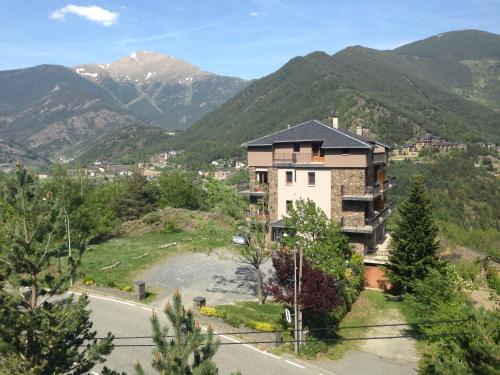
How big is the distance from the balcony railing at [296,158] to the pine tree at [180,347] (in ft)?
94.0

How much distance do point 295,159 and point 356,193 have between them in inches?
251

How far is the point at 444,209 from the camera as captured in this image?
94750 mm

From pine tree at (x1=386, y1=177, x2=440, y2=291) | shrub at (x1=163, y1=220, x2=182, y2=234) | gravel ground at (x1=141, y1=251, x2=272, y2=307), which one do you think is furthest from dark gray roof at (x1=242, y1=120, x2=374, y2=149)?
shrub at (x1=163, y1=220, x2=182, y2=234)

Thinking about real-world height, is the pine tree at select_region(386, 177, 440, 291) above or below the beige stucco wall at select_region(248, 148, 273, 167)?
below

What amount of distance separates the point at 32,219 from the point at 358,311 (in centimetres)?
2219

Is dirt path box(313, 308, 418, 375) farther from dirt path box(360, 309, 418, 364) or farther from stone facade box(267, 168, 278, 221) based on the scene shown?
stone facade box(267, 168, 278, 221)

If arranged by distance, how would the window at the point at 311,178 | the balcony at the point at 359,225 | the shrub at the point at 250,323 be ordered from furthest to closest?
the window at the point at 311,178, the balcony at the point at 359,225, the shrub at the point at 250,323

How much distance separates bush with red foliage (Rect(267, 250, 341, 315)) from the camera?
20672 mm

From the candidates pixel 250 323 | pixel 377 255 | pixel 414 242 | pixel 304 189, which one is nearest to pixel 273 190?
pixel 304 189

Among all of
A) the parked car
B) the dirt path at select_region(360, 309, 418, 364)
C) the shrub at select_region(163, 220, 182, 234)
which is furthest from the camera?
the shrub at select_region(163, 220, 182, 234)

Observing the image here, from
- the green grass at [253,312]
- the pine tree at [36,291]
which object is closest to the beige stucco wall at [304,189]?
the green grass at [253,312]

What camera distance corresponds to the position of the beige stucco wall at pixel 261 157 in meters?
39.3

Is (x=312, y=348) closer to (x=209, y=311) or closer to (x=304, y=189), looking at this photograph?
(x=209, y=311)

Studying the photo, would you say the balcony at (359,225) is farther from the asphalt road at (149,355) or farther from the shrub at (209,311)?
the asphalt road at (149,355)
